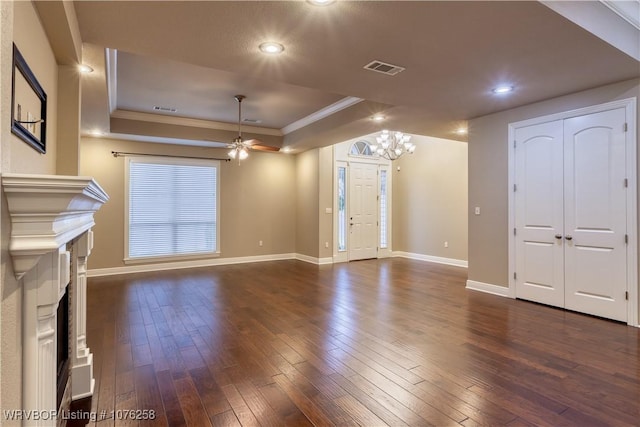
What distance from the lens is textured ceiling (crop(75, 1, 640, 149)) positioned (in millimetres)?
2291

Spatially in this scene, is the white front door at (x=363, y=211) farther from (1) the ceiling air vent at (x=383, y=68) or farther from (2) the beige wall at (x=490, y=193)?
(1) the ceiling air vent at (x=383, y=68)

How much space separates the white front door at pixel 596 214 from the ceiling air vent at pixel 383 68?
2.38m

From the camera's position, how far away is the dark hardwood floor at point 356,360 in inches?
81.6

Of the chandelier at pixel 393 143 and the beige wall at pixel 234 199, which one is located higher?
the chandelier at pixel 393 143

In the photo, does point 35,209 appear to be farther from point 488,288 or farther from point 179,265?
point 179,265

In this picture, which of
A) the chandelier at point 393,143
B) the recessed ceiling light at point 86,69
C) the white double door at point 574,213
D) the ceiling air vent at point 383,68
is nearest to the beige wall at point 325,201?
the chandelier at point 393,143

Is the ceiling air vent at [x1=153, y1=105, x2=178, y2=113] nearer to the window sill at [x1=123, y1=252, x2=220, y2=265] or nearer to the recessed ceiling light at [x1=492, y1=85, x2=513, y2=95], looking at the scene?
the window sill at [x1=123, y1=252, x2=220, y2=265]

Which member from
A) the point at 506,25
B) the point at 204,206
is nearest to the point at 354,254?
the point at 204,206

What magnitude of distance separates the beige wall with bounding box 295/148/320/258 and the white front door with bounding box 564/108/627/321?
4649 mm

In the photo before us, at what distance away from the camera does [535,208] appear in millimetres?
4363

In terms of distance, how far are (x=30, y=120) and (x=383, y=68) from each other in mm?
2727

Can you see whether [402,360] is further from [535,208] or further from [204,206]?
[204,206]

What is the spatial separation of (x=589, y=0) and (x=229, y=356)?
13.1 feet

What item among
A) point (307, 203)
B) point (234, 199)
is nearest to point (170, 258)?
point (234, 199)
